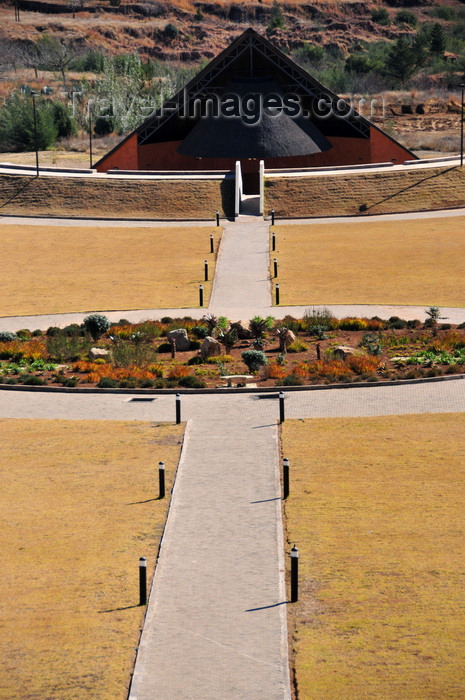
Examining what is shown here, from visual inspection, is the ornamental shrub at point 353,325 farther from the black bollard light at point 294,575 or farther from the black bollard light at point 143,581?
the black bollard light at point 143,581

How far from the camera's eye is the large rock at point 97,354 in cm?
3147

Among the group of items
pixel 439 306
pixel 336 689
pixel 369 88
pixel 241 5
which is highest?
pixel 241 5

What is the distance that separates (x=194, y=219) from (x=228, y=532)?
40932mm

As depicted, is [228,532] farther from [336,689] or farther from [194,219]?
[194,219]

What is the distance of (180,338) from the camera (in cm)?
3256

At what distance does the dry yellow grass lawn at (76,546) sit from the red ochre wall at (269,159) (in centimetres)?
4414

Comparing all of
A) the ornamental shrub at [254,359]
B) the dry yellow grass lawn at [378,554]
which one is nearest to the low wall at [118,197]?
the ornamental shrub at [254,359]

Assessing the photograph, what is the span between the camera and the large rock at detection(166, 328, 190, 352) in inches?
1282

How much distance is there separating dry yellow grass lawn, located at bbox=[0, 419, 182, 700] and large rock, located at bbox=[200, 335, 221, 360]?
6.57 m

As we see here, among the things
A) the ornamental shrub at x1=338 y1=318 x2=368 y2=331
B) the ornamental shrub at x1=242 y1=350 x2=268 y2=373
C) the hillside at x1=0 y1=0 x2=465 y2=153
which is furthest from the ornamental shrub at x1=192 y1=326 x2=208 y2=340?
the hillside at x1=0 y1=0 x2=465 y2=153

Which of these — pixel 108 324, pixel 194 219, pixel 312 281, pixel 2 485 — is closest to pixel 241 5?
pixel 194 219

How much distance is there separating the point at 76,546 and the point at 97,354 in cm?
1375

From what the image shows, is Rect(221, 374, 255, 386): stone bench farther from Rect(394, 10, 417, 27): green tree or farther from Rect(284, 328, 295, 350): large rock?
Rect(394, 10, 417, 27): green tree

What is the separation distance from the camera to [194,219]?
5794cm
